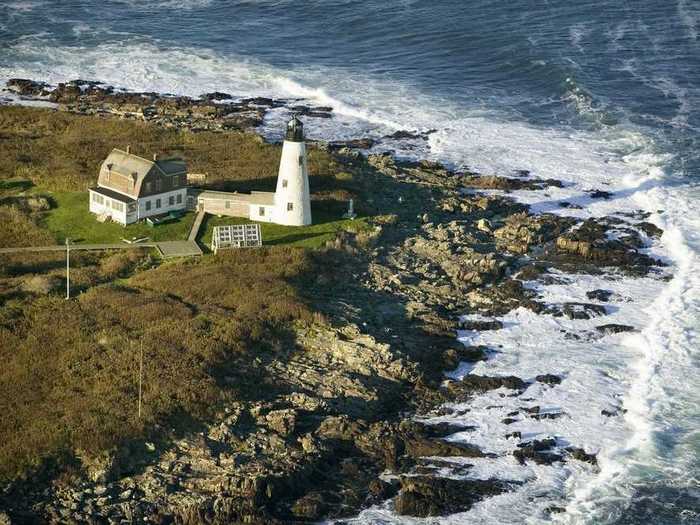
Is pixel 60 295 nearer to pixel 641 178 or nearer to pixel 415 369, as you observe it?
pixel 415 369

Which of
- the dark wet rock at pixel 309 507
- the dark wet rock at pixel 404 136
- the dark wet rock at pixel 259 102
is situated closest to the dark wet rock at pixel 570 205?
the dark wet rock at pixel 404 136

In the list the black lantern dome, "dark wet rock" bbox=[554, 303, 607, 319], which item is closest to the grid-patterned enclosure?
the black lantern dome

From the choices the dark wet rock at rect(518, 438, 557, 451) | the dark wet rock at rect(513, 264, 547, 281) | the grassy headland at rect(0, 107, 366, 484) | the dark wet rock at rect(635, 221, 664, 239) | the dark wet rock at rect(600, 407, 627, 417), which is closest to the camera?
the grassy headland at rect(0, 107, 366, 484)

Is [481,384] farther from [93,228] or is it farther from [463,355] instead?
[93,228]

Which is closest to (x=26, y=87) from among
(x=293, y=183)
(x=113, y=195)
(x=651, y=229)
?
(x=113, y=195)

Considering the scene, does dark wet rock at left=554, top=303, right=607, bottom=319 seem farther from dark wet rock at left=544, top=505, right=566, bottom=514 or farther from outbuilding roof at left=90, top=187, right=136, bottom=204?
outbuilding roof at left=90, top=187, right=136, bottom=204

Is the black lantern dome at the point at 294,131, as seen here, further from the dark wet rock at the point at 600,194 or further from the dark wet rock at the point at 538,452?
the dark wet rock at the point at 538,452
